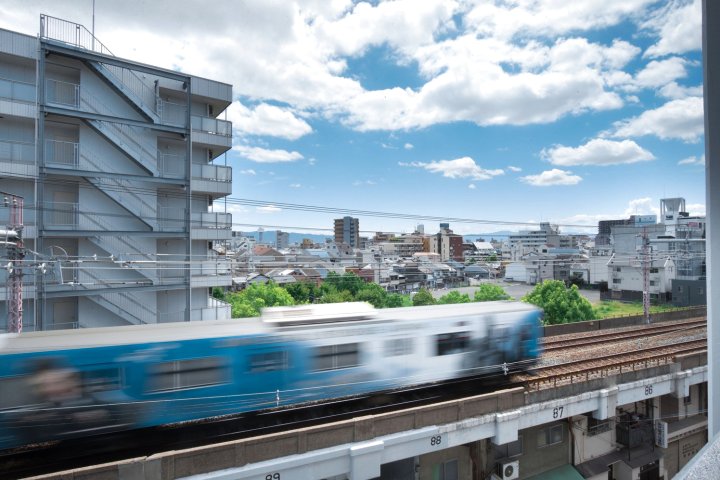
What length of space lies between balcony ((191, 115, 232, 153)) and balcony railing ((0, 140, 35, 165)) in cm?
336

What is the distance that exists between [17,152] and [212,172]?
3.94 meters

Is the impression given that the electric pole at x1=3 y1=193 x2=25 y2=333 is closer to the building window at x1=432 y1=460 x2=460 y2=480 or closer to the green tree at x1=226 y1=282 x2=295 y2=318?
the building window at x1=432 y1=460 x2=460 y2=480

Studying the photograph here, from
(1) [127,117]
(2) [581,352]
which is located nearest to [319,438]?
(2) [581,352]

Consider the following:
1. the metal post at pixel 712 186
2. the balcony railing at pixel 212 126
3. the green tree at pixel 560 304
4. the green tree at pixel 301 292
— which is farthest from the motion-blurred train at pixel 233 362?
the green tree at pixel 301 292

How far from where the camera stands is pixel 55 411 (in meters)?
3.90

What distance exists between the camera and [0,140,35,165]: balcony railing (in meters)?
Result: 7.97

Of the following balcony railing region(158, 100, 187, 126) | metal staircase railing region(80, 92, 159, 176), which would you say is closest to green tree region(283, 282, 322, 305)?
balcony railing region(158, 100, 187, 126)

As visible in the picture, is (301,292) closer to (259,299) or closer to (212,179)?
(259,299)

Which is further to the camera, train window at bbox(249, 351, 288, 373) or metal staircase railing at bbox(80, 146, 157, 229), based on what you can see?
metal staircase railing at bbox(80, 146, 157, 229)

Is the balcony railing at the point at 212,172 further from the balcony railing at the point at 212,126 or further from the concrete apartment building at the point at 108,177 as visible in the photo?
the balcony railing at the point at 212,126

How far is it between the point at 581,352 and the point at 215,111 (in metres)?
11.0

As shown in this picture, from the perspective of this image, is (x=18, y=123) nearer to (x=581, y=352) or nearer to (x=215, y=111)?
(x=215, y=111)

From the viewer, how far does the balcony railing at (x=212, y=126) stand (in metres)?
10.2

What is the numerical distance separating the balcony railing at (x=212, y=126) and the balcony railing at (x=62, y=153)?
2.69 metres
